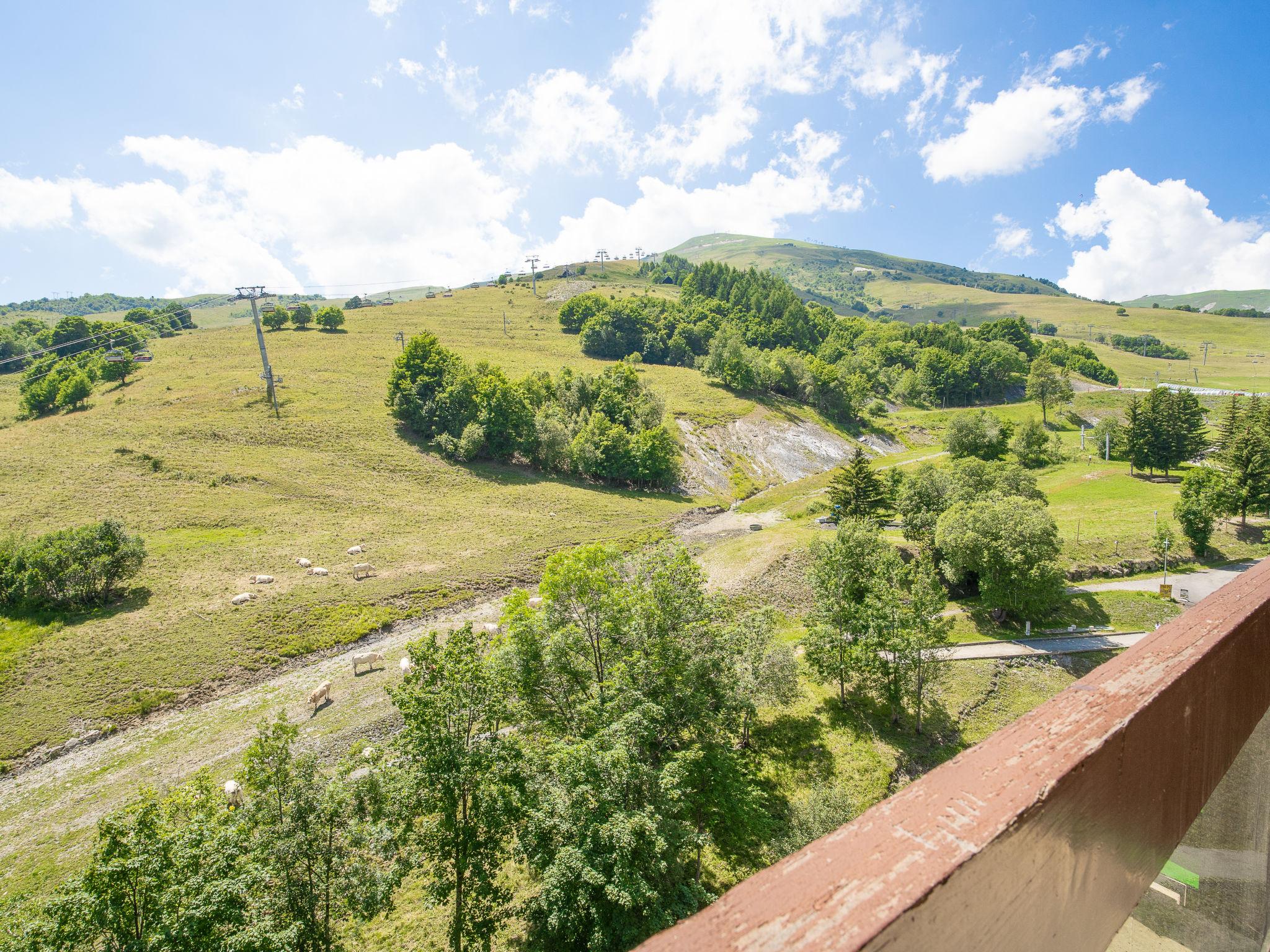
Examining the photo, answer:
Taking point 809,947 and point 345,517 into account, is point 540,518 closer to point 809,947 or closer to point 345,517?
point 345,517

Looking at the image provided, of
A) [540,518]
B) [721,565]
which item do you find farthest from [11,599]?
[721,565]

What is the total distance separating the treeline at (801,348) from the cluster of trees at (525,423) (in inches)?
1314

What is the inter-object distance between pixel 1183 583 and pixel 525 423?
6550 centimetres

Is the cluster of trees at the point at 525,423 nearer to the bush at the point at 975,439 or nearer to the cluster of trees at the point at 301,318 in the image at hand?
the bush at the point at 975,439

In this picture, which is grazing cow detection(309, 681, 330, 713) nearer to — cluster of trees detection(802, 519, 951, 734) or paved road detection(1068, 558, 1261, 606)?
cluster of trees detection(802, 519, 951, 734)

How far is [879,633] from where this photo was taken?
27.2 meters

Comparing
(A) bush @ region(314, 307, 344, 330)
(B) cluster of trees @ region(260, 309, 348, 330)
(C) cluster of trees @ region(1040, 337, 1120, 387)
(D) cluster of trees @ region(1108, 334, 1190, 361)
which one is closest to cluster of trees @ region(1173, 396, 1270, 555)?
(C) cluster of trees @ region(1040, 337, 1120, 387)

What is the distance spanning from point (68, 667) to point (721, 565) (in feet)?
142

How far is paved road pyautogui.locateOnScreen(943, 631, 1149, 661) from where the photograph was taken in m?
32.0

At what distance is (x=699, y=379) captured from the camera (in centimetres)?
10706

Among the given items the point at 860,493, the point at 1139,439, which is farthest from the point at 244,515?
the point at 1139,439

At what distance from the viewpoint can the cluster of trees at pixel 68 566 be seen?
35375mm

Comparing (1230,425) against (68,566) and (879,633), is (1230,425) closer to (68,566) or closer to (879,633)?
(879,633)

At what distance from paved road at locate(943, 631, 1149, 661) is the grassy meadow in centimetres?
3143
